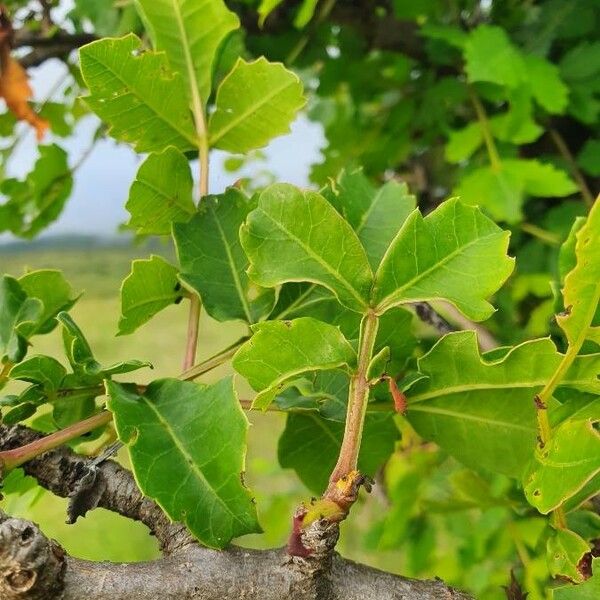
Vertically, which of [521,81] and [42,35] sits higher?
[42,35]

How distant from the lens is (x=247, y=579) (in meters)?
0.30

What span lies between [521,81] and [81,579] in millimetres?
555

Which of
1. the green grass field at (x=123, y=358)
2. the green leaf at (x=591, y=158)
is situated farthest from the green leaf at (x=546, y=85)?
the green grass field at (x=123, y=358)

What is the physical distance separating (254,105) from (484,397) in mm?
190

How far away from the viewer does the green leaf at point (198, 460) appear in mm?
299

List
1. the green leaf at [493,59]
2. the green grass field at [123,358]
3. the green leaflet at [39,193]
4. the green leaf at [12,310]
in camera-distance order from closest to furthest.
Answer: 1. the green leaf at [12,310]
2. the green leaf at [493,59]
3. the green leaflet at [39,193]
4. the green grass field at [123,358]

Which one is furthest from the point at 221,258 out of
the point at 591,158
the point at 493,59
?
the point at 591,158

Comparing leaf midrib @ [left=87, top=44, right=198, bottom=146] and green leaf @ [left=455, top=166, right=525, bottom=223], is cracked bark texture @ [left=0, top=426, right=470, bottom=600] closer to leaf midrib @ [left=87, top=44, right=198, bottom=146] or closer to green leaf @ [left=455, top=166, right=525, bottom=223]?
leaf midrib @ [left=87, top=44, right=198, bottom=146]

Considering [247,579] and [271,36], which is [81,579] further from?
[271,36]

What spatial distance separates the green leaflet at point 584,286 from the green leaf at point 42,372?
202 millimetres

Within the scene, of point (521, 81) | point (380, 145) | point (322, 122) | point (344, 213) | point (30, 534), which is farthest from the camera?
point (322, 122)

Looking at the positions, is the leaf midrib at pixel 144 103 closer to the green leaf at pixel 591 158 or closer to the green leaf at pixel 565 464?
the green leaf at pixel 565 464

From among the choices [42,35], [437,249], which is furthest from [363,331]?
[42,35]

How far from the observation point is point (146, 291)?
15.0 inches
